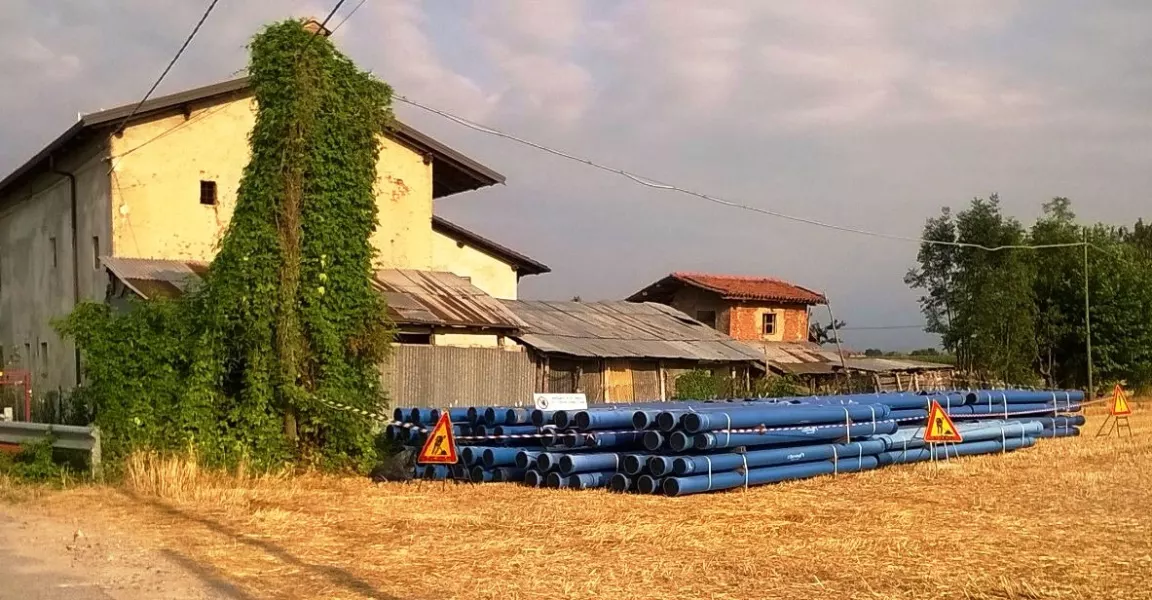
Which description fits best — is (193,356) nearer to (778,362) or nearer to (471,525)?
(471,525)

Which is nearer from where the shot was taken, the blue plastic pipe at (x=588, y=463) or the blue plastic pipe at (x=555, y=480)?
the blue plastic pipe at (x=588, y=463)

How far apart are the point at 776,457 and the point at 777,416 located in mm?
599

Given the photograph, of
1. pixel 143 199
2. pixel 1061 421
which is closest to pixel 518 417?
pixel 143 199

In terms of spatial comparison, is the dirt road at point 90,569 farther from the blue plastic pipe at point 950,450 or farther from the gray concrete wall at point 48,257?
the gray concrete wall at point 48,257

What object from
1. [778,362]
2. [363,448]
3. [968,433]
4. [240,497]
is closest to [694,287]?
[778,362]

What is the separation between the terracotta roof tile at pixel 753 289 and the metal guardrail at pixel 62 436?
97.1ft

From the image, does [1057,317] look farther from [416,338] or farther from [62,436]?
[62,436]

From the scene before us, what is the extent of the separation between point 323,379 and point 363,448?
1200 millimetres

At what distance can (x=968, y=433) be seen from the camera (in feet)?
63.2

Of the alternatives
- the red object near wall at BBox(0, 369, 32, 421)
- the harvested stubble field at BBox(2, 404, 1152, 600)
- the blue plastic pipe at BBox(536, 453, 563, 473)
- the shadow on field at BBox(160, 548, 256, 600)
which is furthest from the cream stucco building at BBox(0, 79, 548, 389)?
the shadow on field at BBox(160, 548, 256, 600)

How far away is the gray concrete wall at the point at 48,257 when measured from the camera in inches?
919

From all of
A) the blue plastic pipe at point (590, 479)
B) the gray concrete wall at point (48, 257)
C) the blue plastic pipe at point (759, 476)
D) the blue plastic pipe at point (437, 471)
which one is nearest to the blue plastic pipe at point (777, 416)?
the blue plastic pipe at point (759, 476)

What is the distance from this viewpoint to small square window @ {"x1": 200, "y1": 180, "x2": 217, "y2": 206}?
23500mm

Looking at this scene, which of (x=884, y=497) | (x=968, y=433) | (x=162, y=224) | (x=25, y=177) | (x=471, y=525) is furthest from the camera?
(x=25, y=177)
